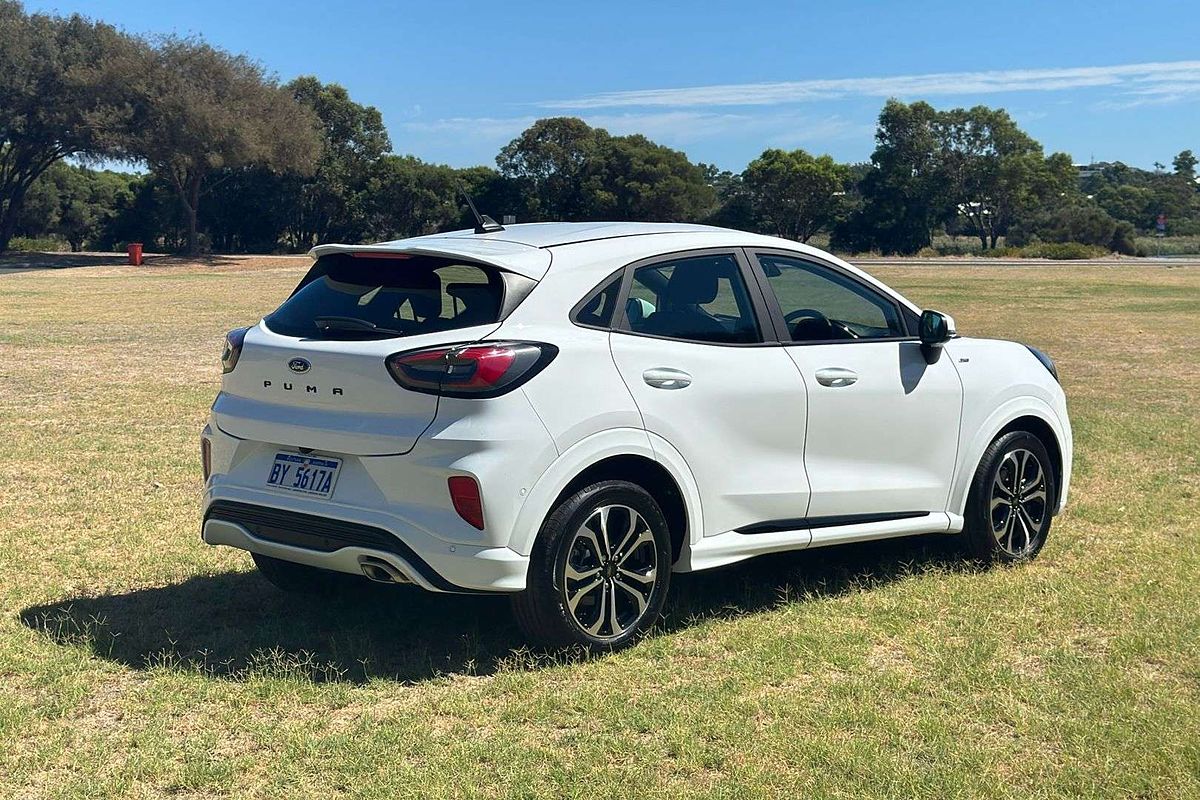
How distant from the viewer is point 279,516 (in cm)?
530

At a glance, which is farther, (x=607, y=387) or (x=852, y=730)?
(x=607, y=387)

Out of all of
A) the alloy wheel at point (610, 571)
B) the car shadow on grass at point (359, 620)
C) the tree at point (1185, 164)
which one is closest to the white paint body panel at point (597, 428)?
the alloy wheel at point (610, 571)

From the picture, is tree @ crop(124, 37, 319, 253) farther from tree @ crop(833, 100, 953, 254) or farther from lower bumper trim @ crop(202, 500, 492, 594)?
lower bumper trim @ crop(202, 500, 492, 594)

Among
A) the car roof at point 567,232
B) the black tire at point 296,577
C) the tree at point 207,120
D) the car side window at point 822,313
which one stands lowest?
the black tire at point 296,577

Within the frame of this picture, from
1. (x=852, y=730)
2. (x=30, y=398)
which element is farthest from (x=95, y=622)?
(x=30, y=398)

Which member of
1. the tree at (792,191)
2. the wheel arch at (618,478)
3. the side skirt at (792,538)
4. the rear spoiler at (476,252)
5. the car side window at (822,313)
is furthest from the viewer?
the tree at (792,191)

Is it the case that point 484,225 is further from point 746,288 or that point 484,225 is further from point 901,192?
point 901,192

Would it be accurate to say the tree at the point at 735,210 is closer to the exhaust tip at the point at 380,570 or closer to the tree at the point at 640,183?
the tree at the point at 640,183

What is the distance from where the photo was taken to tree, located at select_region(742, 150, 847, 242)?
284ft

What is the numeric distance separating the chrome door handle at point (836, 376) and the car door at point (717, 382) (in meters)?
0.15

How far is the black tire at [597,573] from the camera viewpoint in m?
5.08

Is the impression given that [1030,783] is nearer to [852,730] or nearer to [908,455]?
[852,730]

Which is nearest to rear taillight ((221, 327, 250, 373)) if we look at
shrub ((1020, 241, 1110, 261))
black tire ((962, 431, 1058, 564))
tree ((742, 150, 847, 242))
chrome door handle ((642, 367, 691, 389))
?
chrome door handle ((642, 367, 691, 389))

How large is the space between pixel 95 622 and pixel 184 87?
53.3 m
